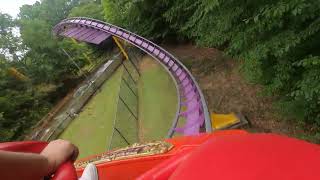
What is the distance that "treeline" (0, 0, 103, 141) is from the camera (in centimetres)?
1276

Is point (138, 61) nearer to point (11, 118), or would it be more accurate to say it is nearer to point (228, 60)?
point (228, 60)

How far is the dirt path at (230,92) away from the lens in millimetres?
6242

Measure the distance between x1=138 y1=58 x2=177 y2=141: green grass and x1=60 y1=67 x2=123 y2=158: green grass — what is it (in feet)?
3.51

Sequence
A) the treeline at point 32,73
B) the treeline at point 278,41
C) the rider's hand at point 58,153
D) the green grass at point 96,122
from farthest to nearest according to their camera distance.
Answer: the treeline at point 32,73
the green grass at point 96,122
the treeline at point 278,41
the rider's hand at point 58,153

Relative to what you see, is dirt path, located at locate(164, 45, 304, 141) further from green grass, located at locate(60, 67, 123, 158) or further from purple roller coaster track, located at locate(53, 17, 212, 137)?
green grass, located at locate(60, 67, 123, 158)

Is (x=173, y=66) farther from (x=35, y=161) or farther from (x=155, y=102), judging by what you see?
(x=35, y=161)

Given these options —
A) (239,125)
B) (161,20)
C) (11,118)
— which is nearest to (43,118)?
(11,118)

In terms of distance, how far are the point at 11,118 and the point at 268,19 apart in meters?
10.7

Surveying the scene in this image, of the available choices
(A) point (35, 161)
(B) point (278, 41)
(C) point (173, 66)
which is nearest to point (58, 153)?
(A) point (35, 161)

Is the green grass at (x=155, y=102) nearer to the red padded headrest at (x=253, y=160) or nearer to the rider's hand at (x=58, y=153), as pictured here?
the rider's hand at (x=58, y=153)

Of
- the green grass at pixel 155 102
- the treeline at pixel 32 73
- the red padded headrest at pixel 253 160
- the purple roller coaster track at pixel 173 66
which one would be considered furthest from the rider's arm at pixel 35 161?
the treeline at pixel 32 73

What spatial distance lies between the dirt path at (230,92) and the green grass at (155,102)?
0.88m

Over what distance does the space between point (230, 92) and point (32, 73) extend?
33.0 feet

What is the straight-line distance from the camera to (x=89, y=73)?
14.9 meters
